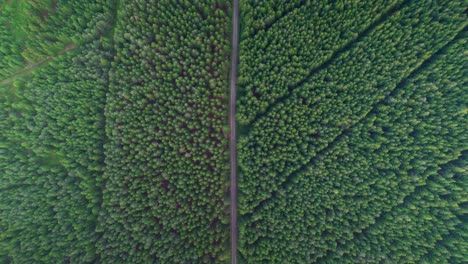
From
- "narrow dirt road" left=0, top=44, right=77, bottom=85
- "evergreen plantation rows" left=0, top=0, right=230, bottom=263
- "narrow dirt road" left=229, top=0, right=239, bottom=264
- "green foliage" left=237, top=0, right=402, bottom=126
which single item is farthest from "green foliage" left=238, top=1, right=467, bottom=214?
"narrow dirt road" left=0, top=44, right=77, bottom=85

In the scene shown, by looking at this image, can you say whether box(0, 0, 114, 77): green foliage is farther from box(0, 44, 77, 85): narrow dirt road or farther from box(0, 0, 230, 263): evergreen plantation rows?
box(0, 44, 77, 85): narrow dirt road

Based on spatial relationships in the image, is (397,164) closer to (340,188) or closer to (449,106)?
(340,188)

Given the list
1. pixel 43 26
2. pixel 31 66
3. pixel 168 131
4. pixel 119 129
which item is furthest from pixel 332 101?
pixel 31 66

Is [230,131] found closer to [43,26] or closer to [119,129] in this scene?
[119,129]

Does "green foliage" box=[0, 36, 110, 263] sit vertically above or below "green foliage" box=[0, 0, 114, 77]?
below

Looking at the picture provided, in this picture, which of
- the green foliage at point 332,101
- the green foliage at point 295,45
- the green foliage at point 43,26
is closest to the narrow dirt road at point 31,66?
the green foliage at point 43,26

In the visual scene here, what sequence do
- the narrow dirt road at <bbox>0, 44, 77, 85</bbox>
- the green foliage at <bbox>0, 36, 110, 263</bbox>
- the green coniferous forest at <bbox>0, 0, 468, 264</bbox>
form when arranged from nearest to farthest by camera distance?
1. the green coniferous forest at <bbox>0, 0, 468, 264</bbox>
2. the green foliage at <bbox>0, 36, 110, 263</bbox>
3. the narrow dirt road at <bbox>0, 44, 77, 85</bbox>

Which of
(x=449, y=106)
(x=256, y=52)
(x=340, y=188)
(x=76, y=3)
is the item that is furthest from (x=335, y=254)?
(x=76, y=3)
